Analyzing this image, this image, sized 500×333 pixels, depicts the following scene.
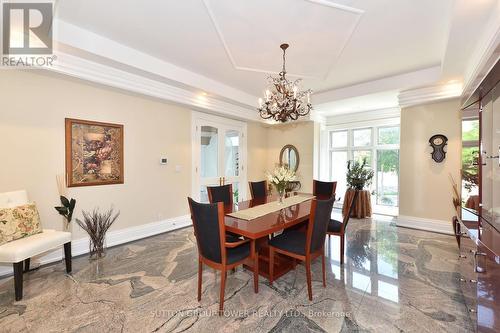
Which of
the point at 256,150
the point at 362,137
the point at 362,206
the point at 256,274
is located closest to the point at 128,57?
the point at 256,274

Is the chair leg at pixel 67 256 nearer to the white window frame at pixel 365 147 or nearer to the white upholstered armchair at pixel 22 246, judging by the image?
the white upholstered armchair at pixel 22 246

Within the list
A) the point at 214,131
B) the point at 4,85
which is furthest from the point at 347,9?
the point at 4,85

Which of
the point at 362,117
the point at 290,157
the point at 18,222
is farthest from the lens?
the point at 290,157

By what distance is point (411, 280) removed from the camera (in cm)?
238

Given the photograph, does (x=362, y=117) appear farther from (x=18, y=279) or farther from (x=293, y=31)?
(x=18, y=279)

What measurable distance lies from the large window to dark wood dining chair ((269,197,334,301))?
414 cm

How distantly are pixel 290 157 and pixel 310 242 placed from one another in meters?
4.12

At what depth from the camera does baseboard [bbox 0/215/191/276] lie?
9.18ft

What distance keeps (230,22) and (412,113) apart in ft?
12.7

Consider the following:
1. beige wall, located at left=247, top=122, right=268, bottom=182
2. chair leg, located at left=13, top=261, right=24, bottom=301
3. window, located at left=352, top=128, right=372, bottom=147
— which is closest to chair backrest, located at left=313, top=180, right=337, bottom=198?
beige wall, located at left=247, top=122, right=268, bottom=182

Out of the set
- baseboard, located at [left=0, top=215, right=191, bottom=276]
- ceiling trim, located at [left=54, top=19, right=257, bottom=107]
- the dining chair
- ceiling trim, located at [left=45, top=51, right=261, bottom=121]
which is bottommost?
baseboard, located at [left=0, top=215, right=191, bottom=276]

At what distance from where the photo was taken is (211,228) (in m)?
1.88

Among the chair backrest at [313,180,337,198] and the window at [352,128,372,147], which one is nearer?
the chair backrest at [313,180,337,198]

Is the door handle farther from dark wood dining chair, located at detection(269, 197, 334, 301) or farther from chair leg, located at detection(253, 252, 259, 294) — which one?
chair leg, located at detection(253, 252, 259, 294)
